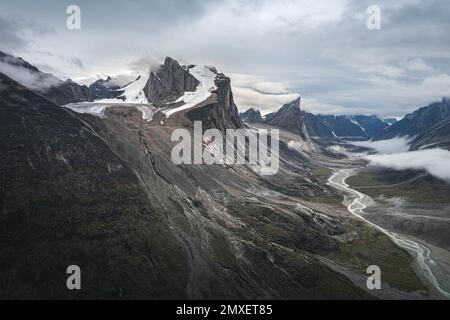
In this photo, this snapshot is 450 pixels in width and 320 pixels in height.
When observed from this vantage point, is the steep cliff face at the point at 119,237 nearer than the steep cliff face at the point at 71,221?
No

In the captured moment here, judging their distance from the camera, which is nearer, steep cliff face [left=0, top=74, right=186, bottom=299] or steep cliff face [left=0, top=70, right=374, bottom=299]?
steep cliff face [left=0, top=74, right=186, bottom=299]

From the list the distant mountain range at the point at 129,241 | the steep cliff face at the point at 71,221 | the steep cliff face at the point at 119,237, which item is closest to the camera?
the steep cliff face at the point at 71,221

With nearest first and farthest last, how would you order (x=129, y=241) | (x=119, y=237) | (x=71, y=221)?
(x=129, y=241) → (x=119, y=237) → (x=71, y=221)

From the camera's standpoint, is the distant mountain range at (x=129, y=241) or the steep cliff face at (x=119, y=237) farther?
the distant mountain range at (x=129, y=241)

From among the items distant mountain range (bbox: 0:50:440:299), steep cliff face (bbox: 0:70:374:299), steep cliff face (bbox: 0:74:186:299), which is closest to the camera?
steep cliff face (bbox: 0:74:186:299)

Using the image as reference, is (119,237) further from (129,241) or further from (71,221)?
(71,221)

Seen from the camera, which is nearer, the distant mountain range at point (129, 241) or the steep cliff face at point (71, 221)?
the steep cliff face at point (71, 221)

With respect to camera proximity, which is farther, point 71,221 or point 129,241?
point 71,221

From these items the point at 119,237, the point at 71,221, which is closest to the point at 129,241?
the point at 119,237

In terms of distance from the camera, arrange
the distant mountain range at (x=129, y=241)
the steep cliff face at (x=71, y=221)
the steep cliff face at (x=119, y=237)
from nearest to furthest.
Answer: the steep cliff face at (x=71, y=221), the steep cliff face at (x=119, y=237), the distant mountain range at (x=129, y=241)

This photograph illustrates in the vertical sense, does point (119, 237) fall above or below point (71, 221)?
below

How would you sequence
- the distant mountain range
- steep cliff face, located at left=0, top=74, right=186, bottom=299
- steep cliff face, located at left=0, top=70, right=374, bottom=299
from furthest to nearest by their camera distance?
the distant mountain range < steep cliff face, located at left=0, top=70, right=374, bottom=299 < steep cliff face, located at left=0, top=74, right=186, bottom=299
